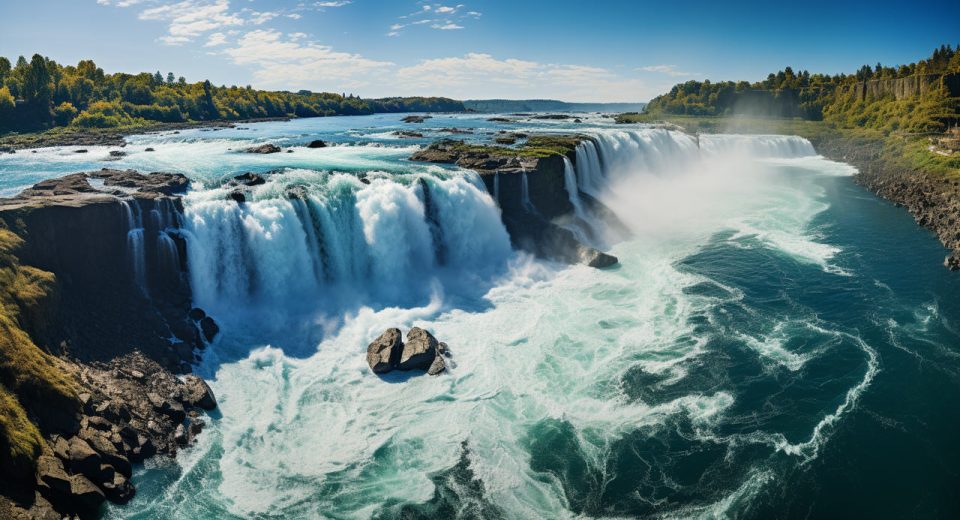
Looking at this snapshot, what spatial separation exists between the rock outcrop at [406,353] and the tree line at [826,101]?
80938 mm

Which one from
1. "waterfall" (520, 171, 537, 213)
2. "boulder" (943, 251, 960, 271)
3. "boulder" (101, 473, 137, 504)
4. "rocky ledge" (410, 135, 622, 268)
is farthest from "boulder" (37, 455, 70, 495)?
"boulder" (943, 251, 960, 271)

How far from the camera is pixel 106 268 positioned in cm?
2288

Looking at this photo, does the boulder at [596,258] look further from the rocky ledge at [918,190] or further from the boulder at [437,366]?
the rocky ledge at [918,190]

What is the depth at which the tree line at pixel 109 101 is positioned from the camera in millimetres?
75875

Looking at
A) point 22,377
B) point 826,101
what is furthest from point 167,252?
point 826,101

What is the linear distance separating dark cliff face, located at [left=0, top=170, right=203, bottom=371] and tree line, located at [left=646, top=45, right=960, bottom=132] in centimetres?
8887

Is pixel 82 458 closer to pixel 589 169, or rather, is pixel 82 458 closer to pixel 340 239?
pixel 340 239

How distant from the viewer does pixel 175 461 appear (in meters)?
16.6

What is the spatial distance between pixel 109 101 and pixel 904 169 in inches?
4613

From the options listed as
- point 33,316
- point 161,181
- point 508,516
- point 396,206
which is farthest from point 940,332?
point 161,181

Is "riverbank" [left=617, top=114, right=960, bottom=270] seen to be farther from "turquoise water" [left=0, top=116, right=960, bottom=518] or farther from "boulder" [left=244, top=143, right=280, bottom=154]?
"boulder" [left=244, top=143, right=280, bottom=154]

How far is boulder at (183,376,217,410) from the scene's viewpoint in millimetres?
19094

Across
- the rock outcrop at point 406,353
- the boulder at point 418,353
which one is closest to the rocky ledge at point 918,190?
the rock outcrop at point 406,353

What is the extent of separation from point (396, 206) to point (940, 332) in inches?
1059
